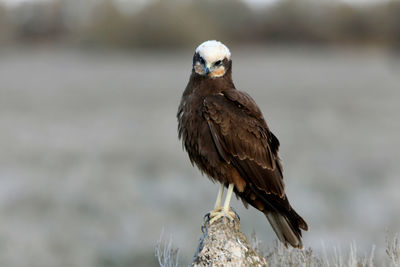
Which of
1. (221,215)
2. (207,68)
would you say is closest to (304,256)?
(221,215)

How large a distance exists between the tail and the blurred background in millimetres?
586

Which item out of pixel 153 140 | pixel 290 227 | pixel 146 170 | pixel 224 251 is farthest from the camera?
pixel 153 140

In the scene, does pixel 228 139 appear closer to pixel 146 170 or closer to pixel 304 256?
pixel 304 256

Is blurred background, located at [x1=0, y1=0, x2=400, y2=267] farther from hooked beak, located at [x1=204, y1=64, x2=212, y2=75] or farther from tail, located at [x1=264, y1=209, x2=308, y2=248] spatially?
hooked beak, located at [x1=204, y1=64, x2=212, y2=75]

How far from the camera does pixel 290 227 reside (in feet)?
13.8

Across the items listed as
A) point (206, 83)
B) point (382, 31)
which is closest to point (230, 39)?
point (382, 31)

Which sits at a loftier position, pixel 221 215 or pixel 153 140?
pixel 153 140

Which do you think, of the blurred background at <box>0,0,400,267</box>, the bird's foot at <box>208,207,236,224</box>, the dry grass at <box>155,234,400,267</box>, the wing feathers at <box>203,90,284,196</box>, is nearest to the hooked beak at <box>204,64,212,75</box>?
the wing feathers at <box>203,90,284,196</box>

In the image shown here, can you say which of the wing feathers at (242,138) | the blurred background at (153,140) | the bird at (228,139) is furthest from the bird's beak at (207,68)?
the blurred background at (153,140)

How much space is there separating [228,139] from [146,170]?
10.2 meters

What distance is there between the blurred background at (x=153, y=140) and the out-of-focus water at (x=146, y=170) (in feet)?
0.13

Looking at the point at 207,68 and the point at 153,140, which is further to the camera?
the point at 153,140

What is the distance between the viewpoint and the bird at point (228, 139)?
4332 mm

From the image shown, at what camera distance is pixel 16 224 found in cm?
1107
